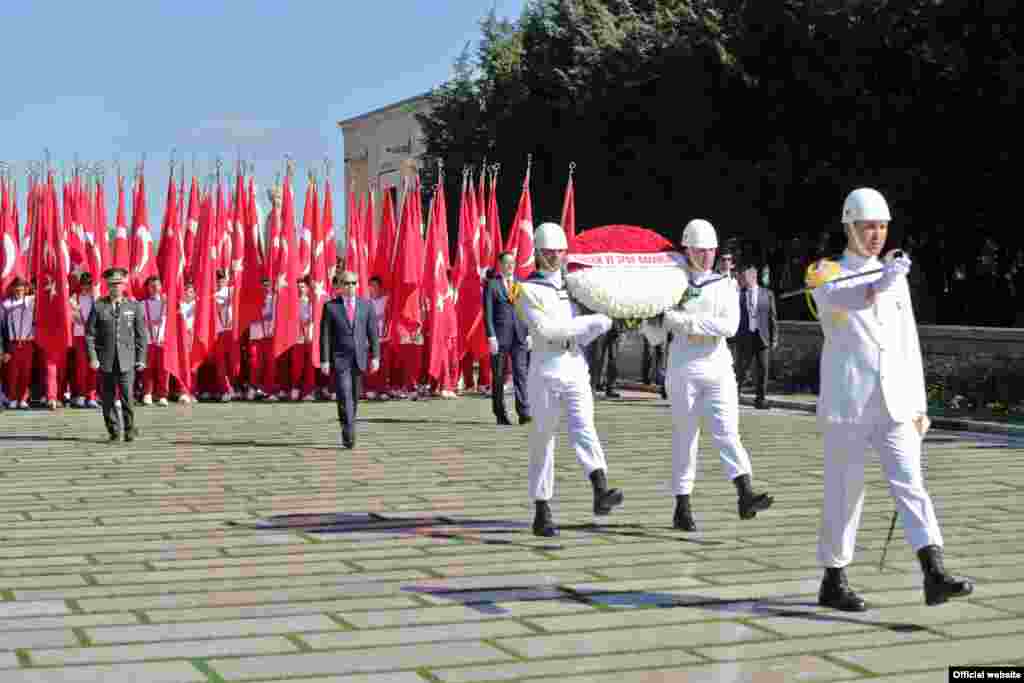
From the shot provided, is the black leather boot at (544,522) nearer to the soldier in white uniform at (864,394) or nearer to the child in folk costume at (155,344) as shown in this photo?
the soldier in white uniform at (864,394)

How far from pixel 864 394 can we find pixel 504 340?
11.8 m

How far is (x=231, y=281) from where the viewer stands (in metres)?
24.6

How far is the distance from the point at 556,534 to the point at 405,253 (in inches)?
620

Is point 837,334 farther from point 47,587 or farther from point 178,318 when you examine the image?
point 178,318

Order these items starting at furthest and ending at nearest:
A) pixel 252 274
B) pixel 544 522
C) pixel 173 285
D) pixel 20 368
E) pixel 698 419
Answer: pixel 252 274 < pixel 173 285 < pixel 20 368 < pixel 698 419 < pixel 544 522

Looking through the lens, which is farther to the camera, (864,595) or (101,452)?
(101,452)

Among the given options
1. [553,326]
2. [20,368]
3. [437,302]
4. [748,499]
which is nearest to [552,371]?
[553,326]

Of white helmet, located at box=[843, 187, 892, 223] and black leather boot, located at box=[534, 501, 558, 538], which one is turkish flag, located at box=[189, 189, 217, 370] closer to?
black leather boot, located at box=[534, 501, 558, 538]

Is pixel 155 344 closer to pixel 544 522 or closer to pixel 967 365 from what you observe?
pixel 967 365

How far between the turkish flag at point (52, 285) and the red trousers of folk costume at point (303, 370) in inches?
135

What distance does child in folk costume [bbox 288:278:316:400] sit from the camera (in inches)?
950

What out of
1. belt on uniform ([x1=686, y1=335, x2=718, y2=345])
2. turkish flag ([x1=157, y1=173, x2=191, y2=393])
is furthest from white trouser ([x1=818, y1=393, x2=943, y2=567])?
turkish flag ([x1=157, y1=173, x2=191, y2=393])

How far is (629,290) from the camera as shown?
933 cm

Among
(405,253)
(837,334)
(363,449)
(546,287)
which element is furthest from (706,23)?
(837,334)
